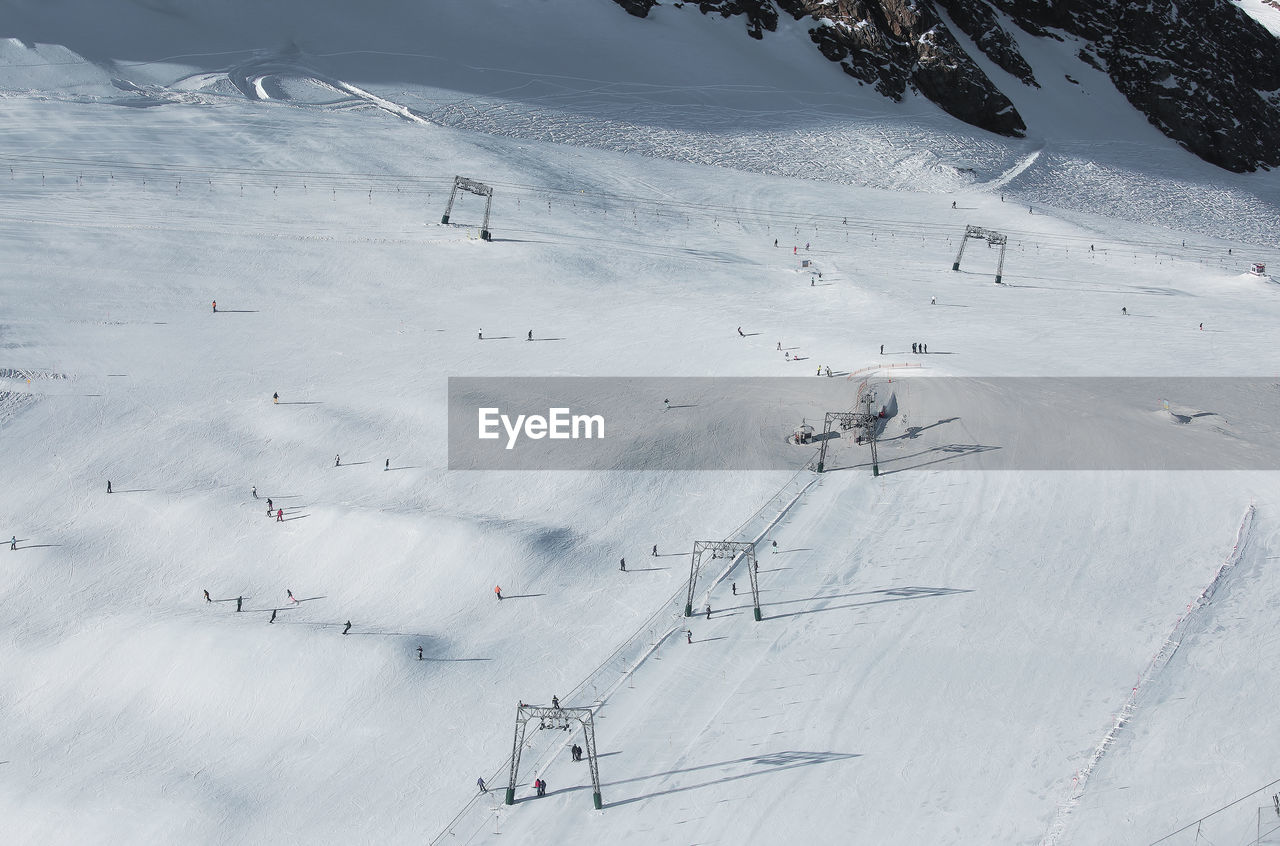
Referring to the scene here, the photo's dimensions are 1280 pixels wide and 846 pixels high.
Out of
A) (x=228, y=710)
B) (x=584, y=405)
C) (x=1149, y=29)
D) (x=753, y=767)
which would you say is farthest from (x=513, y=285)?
(x=1149, y=29)

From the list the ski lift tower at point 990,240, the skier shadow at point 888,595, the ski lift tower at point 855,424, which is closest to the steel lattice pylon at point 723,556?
the skier shadow at point 888,595

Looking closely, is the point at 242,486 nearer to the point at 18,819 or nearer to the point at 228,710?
the point at 228,710

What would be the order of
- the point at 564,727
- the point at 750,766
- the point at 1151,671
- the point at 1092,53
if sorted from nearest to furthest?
1. the point at 564,727
2. the point at 750,766
3. the point at 1151,671
4. the point at 1092,53

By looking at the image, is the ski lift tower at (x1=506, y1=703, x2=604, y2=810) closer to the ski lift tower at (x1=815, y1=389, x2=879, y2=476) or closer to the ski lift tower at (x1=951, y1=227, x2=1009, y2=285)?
the ski lift tower at (x1=815, y1=389, x2=879, y2=476)

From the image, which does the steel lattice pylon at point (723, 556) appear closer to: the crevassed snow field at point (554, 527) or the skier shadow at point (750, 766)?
the crevassed snow field at point (554, 527)

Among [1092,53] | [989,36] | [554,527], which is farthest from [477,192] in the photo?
[1092,53]
